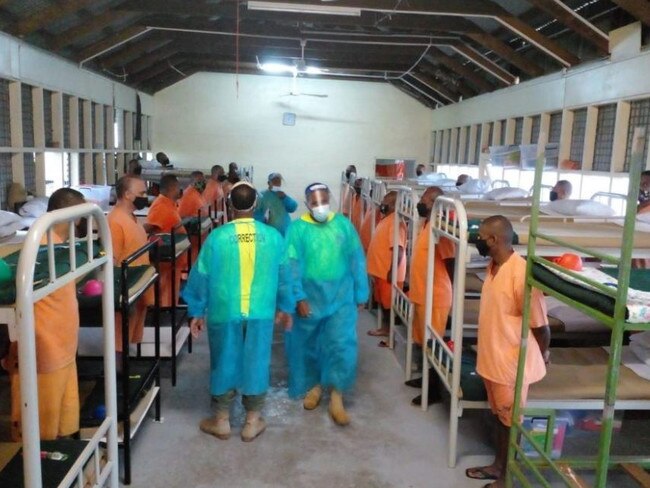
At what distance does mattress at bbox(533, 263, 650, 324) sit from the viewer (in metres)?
1.90

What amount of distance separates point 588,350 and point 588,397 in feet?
2.44

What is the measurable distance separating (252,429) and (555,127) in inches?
228

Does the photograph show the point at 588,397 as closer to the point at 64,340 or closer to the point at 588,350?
the point at 588,350

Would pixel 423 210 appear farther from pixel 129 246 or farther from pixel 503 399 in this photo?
pixel 129 246

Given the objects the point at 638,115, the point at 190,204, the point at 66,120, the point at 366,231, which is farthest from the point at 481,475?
the point at 66,120

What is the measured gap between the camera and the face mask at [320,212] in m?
3.63

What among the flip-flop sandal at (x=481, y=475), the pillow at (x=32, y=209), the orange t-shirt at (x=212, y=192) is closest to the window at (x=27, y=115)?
the pillow at (x=32, y=209)

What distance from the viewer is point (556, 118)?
7.32 metres

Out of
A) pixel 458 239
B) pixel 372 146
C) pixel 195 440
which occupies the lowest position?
pixel 195 440

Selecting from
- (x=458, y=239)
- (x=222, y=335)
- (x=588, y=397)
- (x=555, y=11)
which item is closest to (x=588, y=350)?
(x=588, y=397)

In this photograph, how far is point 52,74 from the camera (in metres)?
7.10

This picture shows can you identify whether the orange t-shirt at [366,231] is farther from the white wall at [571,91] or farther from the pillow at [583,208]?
the pillow at [583,208]

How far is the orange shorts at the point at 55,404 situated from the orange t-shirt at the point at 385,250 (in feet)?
10.1

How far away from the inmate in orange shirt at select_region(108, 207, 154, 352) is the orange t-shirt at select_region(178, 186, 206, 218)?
282cm
